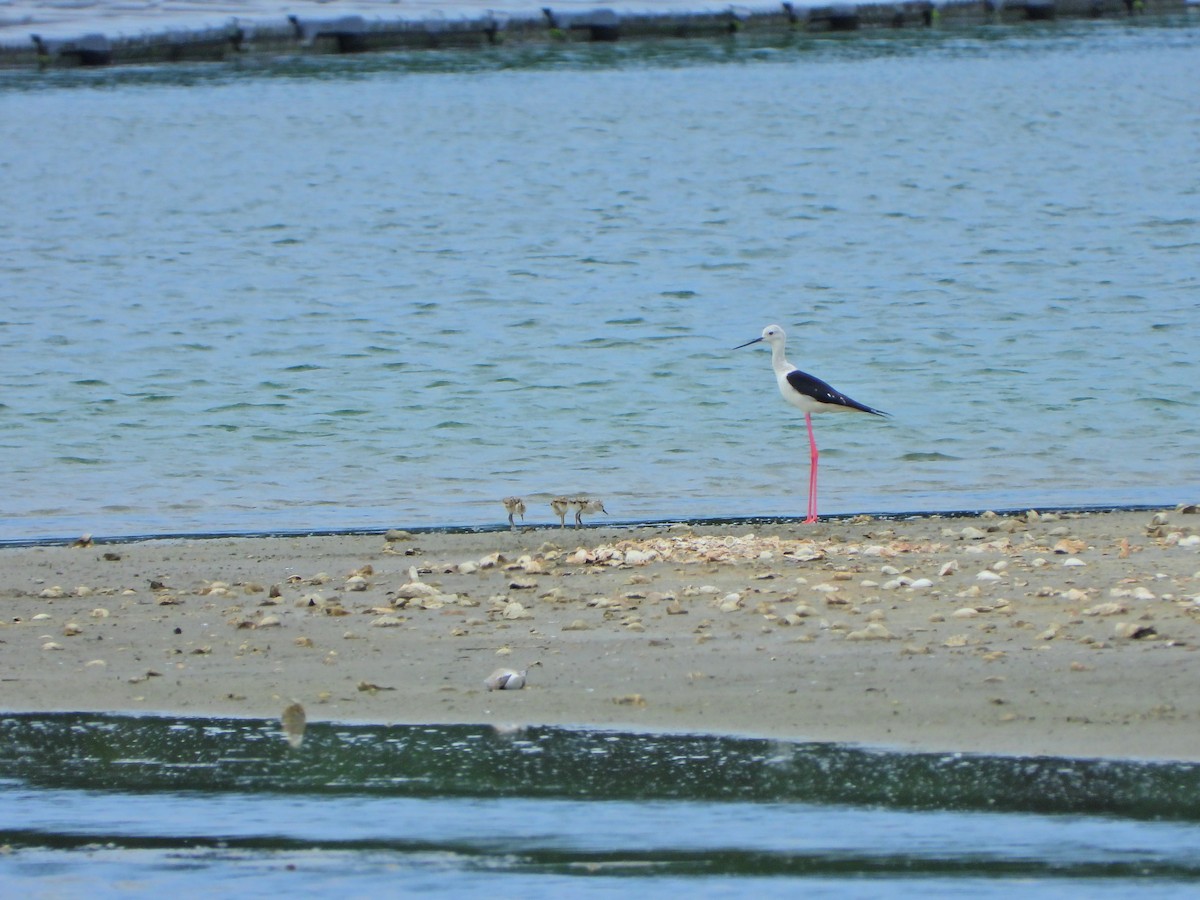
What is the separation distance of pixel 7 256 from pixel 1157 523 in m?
18.3

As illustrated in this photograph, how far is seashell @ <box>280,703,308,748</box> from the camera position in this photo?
268 inches

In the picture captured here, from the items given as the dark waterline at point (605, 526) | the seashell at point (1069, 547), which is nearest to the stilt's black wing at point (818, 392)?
the dark waterline at point (605, 526)

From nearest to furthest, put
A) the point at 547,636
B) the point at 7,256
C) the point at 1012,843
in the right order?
the point at 1012,843
the point at 547,636
the point at 7,256

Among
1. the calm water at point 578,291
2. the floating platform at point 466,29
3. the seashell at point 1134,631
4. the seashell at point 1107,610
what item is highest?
the floating platform at point 466,29

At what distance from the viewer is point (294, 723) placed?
6961 millimetres

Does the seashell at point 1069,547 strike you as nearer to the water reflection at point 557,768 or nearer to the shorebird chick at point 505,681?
the water reflection at point 557,768

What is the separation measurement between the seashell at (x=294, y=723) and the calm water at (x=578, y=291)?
4393 millimetres

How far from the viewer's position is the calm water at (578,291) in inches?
516

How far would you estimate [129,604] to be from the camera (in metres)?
8.80

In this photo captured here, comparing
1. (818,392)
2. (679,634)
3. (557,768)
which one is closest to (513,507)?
(818,392)

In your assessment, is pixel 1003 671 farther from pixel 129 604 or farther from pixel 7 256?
pixel 7 256

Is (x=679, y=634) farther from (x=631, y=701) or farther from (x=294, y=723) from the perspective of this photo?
(x=294, y=723)

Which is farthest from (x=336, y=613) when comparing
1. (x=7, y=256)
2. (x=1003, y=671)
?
(x=7, y=256)

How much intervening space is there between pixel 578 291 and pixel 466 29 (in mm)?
27630
